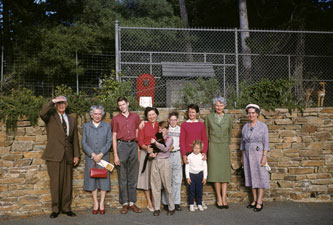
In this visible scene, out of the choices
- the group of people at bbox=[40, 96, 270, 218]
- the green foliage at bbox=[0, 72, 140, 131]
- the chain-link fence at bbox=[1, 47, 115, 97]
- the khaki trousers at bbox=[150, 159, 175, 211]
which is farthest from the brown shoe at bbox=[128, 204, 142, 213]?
the chain-link fence at bbox=[1, 47, 115, 97]

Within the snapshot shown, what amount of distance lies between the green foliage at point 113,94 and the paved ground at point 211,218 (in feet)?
6.58

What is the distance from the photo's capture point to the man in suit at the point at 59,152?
5.49m

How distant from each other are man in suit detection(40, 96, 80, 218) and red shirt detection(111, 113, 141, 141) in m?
0.74

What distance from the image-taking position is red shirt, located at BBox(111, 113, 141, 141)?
226 inches

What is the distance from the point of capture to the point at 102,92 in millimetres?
7164

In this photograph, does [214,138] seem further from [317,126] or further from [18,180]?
[18,180]

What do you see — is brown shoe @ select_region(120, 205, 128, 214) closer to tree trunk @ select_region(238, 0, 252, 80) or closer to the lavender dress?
the lavender dress

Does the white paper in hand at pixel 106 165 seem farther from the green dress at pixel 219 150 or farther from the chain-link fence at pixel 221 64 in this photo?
the chain-link fence at pixel 221 64

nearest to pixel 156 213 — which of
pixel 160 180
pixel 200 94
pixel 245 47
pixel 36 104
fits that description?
pixel 160 180

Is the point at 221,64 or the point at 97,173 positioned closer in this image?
the point at 97,173

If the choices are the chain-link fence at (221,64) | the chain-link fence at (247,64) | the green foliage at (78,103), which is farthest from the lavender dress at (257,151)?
the green foliage at (78,103)

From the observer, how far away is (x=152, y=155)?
18.5ft

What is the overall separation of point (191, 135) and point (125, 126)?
120 cm

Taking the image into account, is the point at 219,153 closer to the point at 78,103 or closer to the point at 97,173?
the point at 97,173
